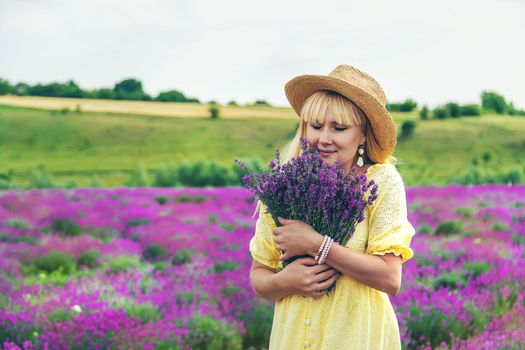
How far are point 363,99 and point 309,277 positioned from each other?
0.67 metres

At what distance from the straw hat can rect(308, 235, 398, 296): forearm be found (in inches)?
19.0

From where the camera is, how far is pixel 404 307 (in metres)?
4.83

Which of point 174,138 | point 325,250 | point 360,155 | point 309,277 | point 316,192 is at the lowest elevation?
point 174,138

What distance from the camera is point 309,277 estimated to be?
217 cm

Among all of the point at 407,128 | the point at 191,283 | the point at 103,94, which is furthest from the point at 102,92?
the point at 191,283

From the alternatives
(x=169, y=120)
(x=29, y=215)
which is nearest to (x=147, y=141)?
(x=169, y=120)

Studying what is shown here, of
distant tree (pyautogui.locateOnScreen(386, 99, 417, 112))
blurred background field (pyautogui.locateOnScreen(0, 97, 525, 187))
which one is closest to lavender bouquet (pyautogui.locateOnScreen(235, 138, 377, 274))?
blurred background field (pyautogui.locateOnScreen(0, 97, 525, 187))

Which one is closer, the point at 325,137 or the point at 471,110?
the point at 325,137

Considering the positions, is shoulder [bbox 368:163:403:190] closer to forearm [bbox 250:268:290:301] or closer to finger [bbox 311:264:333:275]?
finger [bbox 311:264:333:275]

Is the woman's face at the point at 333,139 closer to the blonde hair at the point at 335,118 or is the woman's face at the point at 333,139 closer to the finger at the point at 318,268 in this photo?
the blonde hair at the point at 335,118

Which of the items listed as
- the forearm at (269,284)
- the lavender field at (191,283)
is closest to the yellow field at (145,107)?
the lavender field at (191,283)

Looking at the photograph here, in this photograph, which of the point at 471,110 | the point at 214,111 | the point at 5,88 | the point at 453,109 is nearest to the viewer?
the point at 5,88

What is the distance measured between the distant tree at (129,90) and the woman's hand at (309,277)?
163 feet

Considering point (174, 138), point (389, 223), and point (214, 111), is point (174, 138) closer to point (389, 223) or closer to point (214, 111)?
point (214, 111)
